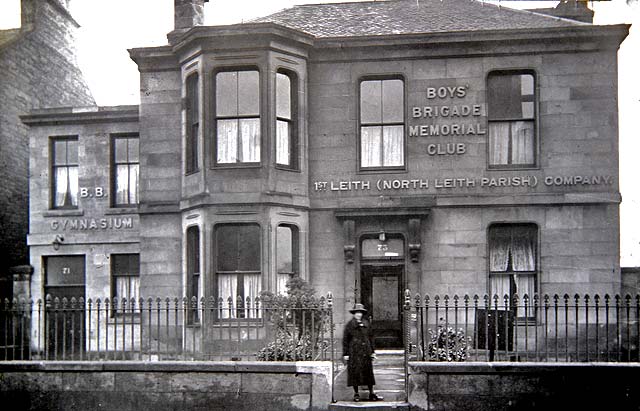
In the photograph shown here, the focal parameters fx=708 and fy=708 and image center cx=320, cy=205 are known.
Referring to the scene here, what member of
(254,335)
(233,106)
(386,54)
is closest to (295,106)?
(233,106)

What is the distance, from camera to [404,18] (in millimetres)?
19125

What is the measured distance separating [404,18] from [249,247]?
7585 mm

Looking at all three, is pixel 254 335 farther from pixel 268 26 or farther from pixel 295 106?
pixel 268 26

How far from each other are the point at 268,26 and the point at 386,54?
305cm

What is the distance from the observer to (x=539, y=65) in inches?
675

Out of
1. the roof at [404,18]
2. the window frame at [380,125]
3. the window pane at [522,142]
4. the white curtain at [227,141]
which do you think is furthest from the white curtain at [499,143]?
the white curtain at [227,141]

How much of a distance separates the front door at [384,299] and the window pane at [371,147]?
102 inches

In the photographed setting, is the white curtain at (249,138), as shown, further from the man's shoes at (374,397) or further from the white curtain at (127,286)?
the man's shoes at (374,397)

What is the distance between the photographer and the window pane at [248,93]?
1702 cm

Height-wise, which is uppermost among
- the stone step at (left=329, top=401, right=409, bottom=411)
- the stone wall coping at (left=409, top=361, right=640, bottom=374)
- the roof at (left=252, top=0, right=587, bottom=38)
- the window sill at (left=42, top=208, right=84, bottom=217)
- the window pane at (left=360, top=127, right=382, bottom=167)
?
the roof at (left=252, top=0, right=587, bottom=38)

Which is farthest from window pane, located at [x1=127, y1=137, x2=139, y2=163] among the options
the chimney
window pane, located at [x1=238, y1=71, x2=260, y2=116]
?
window pane, located at [x1=238, y1=71, x2=260, y2=116]

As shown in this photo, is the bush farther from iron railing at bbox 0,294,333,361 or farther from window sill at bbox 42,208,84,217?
window sill at bbox 42,208,84,217

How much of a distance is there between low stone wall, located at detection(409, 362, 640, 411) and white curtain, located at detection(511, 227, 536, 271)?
6.14 metres

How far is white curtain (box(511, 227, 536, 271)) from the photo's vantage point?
672 inches
